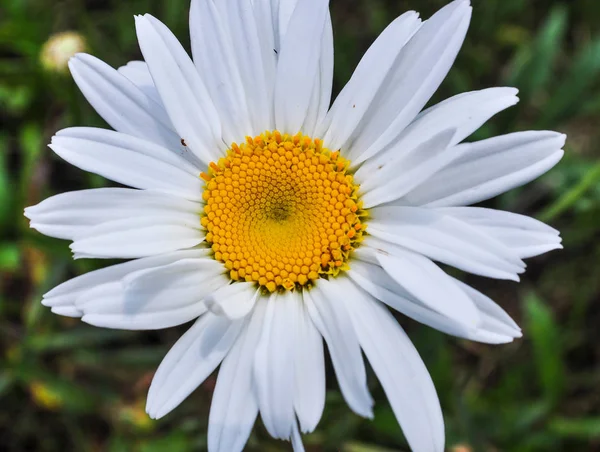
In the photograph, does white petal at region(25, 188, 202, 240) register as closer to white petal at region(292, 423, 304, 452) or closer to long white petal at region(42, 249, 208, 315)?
long white petal at region(42, 249, 208, 315)

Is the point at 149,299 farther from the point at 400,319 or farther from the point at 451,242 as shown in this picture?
the point at 400,319

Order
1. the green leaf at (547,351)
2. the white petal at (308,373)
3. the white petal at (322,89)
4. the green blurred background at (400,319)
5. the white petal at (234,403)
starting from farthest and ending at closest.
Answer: the green leaf at (547,351) → the green blurred background at (400,319) → the white petal at (322,89) → the white petal at (234,403) → the white petal at (308,373)

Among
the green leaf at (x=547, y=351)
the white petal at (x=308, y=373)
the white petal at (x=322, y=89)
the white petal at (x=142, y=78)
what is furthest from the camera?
the green leaf at (x=547, y=351)

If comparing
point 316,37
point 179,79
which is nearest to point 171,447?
point 179,79

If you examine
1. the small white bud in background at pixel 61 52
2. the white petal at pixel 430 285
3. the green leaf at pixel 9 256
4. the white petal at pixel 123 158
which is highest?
the small white bud in background at pixel 61 52

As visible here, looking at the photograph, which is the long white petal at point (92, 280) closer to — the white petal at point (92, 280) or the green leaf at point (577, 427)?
the white petal at point (92, 280)

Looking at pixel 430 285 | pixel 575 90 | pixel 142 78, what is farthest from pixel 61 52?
pixel 575 90

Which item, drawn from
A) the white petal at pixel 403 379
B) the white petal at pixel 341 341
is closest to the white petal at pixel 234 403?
the white petal at pixel 341 341
